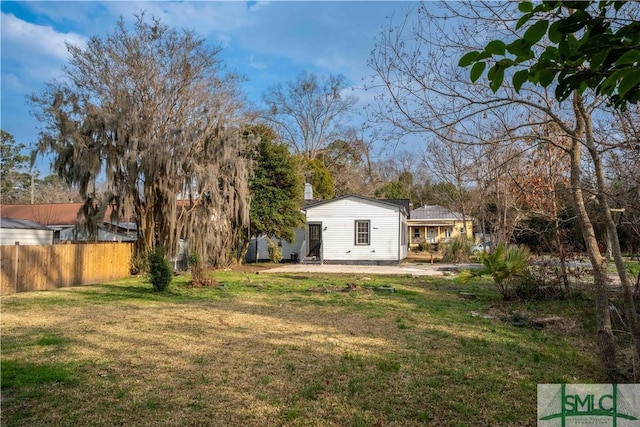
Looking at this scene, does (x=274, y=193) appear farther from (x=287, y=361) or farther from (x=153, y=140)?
(x=287, y=361)

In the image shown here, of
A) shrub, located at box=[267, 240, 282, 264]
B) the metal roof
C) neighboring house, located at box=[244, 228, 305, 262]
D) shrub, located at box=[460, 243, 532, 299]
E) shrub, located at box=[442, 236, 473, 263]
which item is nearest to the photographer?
shrub, located at box=[460, 243, 532, 299]

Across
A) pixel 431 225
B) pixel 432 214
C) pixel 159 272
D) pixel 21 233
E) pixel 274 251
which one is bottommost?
pixel 159 272

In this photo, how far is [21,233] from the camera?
18.1 meters

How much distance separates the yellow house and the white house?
42.1ft

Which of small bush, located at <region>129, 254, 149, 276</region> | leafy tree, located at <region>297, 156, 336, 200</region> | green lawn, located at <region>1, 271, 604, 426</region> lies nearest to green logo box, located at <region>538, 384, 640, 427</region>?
green lawn, located at <region>1, 271, 604, 426</region>

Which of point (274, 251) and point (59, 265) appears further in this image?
point (274, 251)

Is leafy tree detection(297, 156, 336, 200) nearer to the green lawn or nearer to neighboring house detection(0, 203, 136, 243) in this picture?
neighboring house detection(0, 203, 136, 243)

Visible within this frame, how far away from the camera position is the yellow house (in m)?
34.7

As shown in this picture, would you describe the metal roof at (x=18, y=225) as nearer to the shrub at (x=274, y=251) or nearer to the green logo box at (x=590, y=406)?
the shrub at (x=274, y=251)

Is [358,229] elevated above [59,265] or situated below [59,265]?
above

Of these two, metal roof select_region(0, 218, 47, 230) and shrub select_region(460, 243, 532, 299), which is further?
metal roof select_region(0, 218, 47, 230)

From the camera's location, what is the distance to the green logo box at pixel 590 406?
3.27 metres

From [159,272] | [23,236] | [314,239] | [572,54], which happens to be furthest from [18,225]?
[572,54]

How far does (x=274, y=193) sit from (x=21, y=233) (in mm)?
11046
